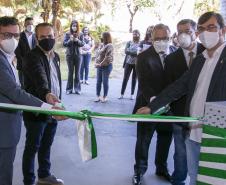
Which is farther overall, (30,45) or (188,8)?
(188,8)

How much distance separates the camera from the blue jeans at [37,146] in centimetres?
388

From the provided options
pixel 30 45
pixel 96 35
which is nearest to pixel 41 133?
pixel 30 45

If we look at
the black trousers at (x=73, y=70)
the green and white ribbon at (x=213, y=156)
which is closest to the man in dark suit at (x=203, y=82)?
the green and white ribbon at (x=213, y=156)

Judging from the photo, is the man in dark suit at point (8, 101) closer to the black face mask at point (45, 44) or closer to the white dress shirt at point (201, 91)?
the black face mask at point (45, 44)

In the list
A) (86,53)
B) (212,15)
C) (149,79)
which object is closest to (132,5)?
(86,53)

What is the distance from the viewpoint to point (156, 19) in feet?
67.3

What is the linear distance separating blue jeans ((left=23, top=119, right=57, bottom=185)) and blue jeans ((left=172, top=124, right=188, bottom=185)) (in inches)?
50.5

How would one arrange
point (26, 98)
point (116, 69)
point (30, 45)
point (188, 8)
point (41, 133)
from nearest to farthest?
1. point (26, 98)
2. point (41, 133)
3. point (30, 45)
4. point (116, 69)
5. point (188, 8)

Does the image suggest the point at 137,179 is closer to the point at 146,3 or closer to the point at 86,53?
the point at 86,53

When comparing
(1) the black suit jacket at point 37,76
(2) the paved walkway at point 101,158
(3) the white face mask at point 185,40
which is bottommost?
(2) the paved walkway at point 101,158

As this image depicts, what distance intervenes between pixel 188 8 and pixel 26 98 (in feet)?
58.3

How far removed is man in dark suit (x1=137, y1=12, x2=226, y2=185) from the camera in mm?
2738

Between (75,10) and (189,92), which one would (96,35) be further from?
(189,92)

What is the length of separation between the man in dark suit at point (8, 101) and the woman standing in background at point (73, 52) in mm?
6590
